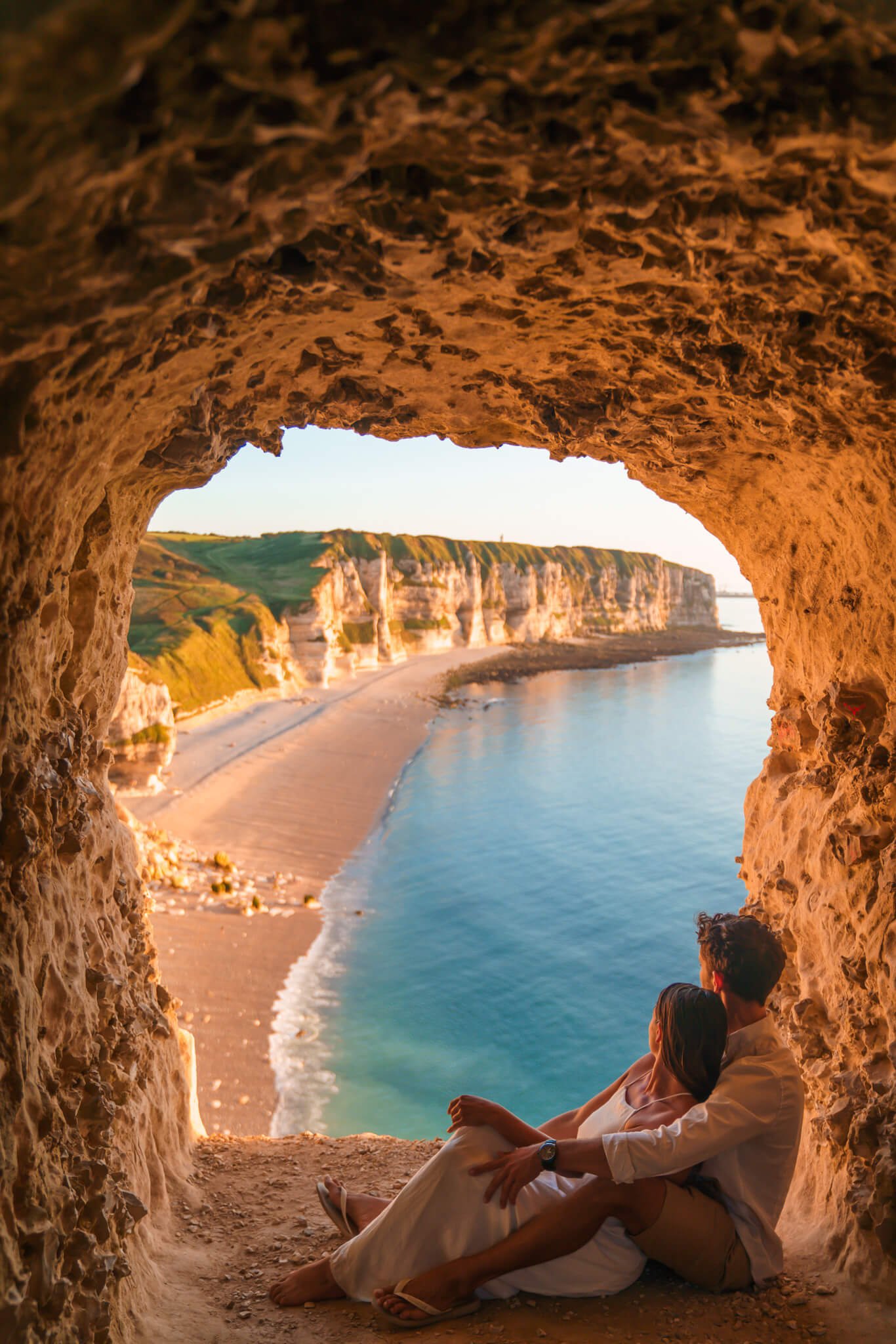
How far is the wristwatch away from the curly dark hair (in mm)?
993

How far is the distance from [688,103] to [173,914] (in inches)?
537

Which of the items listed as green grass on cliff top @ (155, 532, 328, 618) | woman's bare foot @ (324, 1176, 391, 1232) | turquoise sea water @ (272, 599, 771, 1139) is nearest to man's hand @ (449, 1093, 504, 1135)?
woman's bare foot @ (324, 1176, 391, 1232)

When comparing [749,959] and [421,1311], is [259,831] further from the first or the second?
[749,959]

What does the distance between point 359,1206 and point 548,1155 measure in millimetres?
1455

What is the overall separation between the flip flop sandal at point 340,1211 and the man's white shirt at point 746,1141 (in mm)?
1674

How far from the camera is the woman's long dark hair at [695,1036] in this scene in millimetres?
3502

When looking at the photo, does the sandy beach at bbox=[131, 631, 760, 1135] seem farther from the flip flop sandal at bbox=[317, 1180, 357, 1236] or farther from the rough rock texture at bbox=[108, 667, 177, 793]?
the flip flop sandal at bbox=[317, 1180, 357, 1236]

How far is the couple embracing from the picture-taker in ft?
11.2

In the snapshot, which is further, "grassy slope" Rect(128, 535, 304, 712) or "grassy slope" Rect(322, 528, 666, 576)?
"grassy slope" Rect(322, 528, 666, 576)

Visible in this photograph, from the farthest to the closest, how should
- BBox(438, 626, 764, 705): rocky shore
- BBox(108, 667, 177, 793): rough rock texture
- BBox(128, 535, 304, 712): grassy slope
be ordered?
BBox(438, 626, 764, 705): rocky shore < BBox(128, 535, 304, 712): grassy slope < BBox(108, 667, 177, 793): rough rock texture

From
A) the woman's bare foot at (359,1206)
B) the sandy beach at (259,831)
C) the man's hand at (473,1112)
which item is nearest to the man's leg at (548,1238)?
the man's hand at (473,1112)

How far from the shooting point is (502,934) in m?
17.0

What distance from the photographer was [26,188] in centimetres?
182

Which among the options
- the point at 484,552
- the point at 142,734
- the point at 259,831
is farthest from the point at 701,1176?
the point at 484,552
